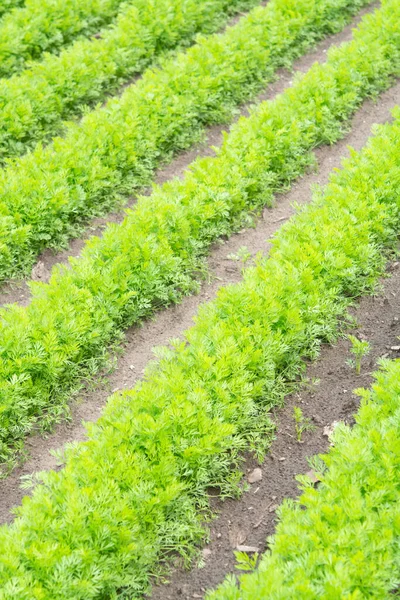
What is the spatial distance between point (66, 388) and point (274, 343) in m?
1.95

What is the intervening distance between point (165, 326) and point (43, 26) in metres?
6.46

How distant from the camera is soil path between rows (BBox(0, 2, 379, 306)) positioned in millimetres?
8297

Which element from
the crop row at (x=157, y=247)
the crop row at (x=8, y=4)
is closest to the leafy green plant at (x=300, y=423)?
the crop row at (x=157, y=247)

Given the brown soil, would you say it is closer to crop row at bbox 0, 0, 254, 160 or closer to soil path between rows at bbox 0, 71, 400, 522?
soil path between rows at bbox 0, 71, 400, 522

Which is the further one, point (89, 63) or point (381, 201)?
point (89, 63)

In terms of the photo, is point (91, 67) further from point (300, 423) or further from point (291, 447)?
point (291, 447)

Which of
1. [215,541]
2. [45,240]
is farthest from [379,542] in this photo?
[45,240]

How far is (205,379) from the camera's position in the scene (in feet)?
20.4

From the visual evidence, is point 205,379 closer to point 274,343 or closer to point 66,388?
point 274,343

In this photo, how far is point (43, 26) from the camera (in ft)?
39.0

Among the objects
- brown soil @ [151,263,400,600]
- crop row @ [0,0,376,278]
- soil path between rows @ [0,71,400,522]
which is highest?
crop row @ [0,0,376,278]

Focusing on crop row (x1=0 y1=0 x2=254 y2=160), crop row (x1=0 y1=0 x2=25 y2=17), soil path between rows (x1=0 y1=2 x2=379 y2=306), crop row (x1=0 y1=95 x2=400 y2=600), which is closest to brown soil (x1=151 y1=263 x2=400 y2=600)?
crop row (x1=0 y1=95 x2=400 y2=600)

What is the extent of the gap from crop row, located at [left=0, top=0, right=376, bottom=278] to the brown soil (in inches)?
137

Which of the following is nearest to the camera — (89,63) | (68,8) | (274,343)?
(274,343)
